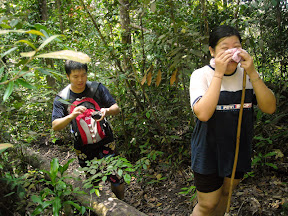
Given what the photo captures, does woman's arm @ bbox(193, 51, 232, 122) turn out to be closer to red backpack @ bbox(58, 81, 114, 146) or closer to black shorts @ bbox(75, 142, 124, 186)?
red backpack @ bbox(58, 81, 114, 146)

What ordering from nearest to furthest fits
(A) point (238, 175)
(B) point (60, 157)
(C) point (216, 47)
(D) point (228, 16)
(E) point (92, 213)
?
(C) point (216, 47) < (A) point (238, 175) < (E) point (92, 213) < (D) point (228, 16) < (B) point (60, 157)

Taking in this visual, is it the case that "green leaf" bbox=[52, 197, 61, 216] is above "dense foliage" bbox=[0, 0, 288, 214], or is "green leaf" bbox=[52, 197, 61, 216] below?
below

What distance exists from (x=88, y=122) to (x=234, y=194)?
1.89 metres

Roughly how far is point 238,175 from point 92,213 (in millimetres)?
1774

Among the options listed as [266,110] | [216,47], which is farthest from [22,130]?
[266,110]

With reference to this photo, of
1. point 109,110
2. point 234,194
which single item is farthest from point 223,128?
point 234,194

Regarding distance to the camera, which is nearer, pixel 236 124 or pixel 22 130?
pixel 236 124

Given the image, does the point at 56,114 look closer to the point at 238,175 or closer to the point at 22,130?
the point at 22,130

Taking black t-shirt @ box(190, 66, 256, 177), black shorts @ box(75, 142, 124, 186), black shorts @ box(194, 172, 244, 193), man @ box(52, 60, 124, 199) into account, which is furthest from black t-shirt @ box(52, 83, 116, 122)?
black shorts @ box(194, 172, 244, 193)

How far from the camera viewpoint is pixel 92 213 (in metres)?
2.97

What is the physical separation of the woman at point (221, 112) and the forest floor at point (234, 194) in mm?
819

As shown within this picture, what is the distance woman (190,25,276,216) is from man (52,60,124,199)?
1.17 m

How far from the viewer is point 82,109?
250cm

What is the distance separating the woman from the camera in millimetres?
1812
